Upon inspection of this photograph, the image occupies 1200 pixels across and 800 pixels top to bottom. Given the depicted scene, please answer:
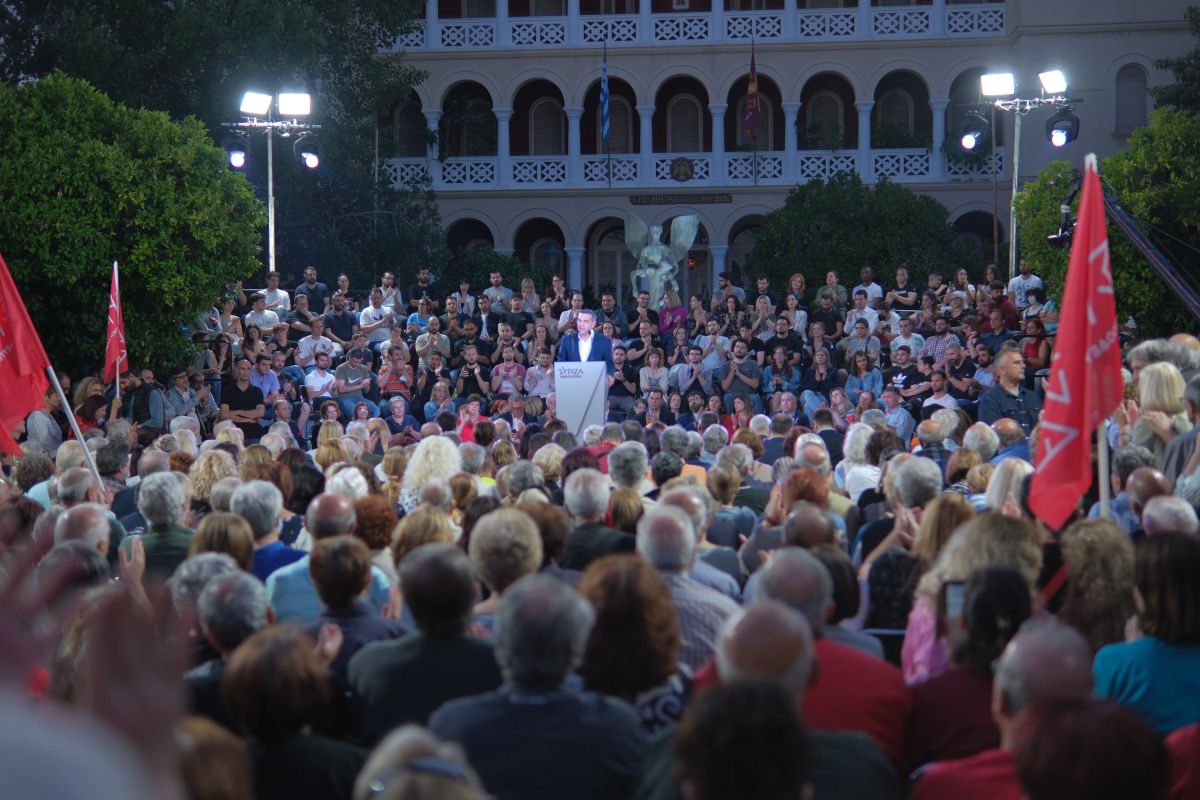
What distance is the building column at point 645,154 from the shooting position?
34656mm

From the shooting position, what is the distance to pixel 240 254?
703 inches

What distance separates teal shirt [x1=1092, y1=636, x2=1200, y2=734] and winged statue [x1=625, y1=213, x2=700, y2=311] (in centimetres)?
2028

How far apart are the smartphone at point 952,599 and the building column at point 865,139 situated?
2998 cm

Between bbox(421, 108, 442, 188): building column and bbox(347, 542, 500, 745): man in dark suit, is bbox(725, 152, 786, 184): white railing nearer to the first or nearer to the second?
bbox(421, 108, 442, 188): building column

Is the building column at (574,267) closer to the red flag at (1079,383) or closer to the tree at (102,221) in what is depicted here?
the tree at (102,221)

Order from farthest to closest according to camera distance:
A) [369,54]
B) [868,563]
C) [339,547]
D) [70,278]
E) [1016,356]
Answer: [369,54] → [70,278] → [1016,356] → [868,563] → [339,547]

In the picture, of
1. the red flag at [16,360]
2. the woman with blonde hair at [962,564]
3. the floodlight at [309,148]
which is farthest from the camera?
the floodlight at [309,148]

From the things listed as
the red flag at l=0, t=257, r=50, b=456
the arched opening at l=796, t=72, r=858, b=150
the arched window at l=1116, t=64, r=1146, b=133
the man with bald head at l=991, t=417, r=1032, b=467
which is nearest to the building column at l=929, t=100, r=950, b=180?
the arched opening at l=796, t=72, r=858, b=150

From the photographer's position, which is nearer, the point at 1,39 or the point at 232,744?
the point at 232,744

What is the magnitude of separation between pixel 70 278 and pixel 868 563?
13.0 m

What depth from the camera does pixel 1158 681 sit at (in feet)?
12.5

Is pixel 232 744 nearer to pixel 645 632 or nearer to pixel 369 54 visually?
pixel 645 632

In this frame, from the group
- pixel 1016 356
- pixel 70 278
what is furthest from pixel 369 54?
pixel 1016 356

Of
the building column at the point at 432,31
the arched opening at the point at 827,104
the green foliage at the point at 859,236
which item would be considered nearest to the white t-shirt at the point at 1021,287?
the green foliage at the point at 859,236
